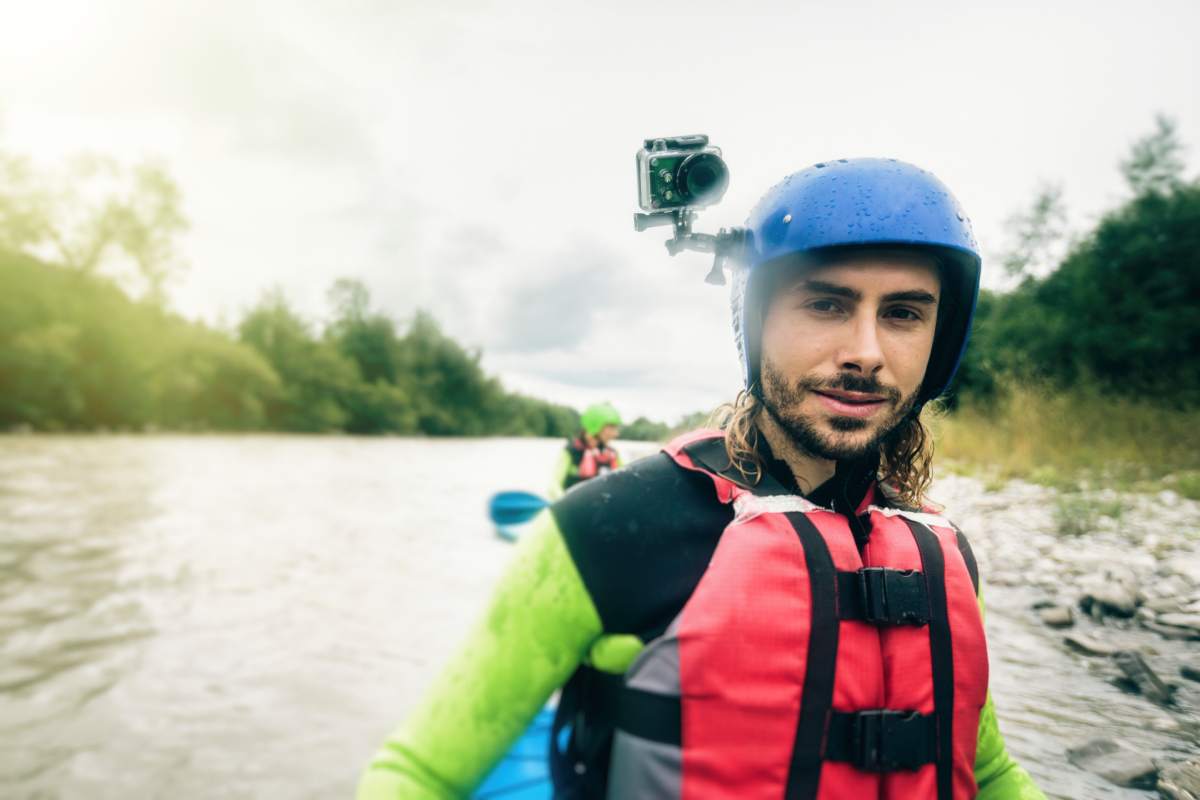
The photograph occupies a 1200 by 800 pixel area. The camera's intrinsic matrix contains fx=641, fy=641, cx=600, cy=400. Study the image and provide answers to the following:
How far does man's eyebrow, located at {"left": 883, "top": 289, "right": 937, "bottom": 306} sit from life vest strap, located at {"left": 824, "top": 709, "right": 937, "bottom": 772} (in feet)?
2.67

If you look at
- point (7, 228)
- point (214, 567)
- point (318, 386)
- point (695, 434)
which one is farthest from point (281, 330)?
point (695, 434)

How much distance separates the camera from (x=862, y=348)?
130cm

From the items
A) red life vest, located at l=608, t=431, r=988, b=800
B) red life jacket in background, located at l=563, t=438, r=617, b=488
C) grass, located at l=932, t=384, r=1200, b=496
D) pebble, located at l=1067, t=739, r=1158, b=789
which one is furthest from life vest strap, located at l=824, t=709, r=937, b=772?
grass, located at l=932, t=384, r=1200, b=496

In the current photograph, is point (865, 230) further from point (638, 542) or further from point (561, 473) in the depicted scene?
point (561, 473)

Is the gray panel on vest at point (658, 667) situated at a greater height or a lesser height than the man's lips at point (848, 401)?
lesser

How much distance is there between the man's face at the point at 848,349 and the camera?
1319 mm

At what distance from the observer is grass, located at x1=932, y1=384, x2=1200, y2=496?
809cm

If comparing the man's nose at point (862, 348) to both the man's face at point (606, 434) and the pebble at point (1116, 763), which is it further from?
the man's face at point (606, 434)

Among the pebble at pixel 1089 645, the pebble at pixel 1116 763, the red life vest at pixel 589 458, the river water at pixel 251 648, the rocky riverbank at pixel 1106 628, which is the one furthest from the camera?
the red life vest at pixel 589 458

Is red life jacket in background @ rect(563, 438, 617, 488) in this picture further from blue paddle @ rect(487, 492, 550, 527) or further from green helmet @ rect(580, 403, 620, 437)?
blue paddle @ rect(487, 492, 550, 527)

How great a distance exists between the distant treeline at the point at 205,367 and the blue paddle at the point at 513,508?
26.2 meters

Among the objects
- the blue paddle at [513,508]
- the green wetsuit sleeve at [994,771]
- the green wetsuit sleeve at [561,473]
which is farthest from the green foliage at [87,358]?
the green wetsuit sleeve at [994,771]

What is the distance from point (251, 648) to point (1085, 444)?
11.2 m

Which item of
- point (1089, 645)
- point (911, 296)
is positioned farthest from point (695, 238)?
point (1089, 645)
